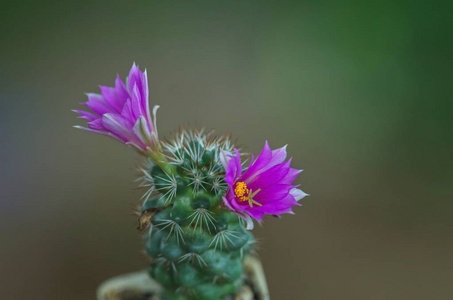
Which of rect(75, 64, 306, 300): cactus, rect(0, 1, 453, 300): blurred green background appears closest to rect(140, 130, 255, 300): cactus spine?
rect(75, 64, 306, 300): cactus

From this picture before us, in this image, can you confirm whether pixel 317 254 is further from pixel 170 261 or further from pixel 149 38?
pixel 149 38

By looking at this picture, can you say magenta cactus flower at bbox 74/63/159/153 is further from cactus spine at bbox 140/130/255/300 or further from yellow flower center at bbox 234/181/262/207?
yellow flower center at bbox 234/181/262/207

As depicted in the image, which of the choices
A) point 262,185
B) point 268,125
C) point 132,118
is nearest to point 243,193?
point 262,185

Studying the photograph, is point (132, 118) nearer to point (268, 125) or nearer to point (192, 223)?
point (192, 223)

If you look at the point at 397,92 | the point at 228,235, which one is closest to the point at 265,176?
the point at 228,235

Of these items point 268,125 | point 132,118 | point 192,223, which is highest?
point 268,125

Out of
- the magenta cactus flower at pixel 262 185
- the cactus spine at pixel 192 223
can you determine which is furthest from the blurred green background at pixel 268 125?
the magenta cactus flower at pixel 262 185
